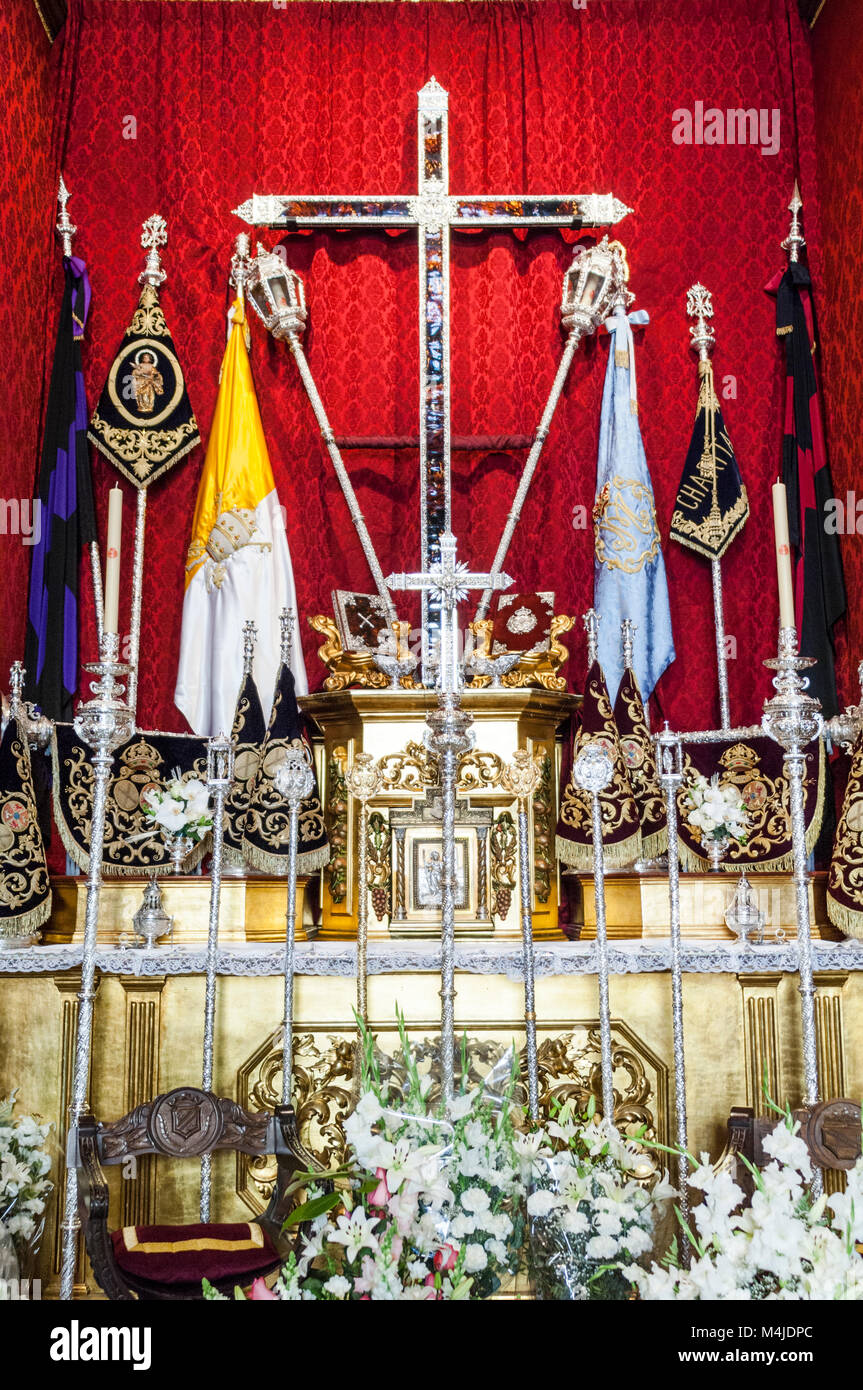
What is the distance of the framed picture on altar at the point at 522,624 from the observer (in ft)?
16.0

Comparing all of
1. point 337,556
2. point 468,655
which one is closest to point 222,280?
point 337,556

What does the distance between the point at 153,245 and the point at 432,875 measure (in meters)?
3.51

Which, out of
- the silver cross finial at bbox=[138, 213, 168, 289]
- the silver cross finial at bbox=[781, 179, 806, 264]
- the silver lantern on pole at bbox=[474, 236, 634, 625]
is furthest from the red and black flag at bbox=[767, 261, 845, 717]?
the silver cross finial at bbox=[138, 213, 168, 289]

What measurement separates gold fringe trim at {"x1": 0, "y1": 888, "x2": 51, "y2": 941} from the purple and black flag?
5.05ft

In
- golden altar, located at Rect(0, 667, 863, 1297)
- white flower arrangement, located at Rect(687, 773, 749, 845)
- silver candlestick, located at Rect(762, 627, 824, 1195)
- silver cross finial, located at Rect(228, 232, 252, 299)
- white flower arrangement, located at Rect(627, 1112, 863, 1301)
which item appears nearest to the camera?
white flower arrangement, located at Rect(627, 1112, 863, 1301)

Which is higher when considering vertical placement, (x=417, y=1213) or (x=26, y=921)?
(x=26, y=921)

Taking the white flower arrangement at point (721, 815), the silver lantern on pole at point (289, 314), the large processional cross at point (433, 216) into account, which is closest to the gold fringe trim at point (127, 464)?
the silver lantern on pole at point (289, 314)

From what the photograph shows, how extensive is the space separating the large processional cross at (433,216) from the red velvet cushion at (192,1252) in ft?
10.6

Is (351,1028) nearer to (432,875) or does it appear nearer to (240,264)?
(432,875)

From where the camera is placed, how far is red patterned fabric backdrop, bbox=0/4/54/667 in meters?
5.32

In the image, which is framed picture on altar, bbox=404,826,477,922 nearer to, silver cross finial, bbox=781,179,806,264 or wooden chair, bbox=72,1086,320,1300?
wooden chair, bbox=72,1086,320,1300

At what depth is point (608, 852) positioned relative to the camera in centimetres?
441

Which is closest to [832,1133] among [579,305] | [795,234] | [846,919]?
[846,919]
